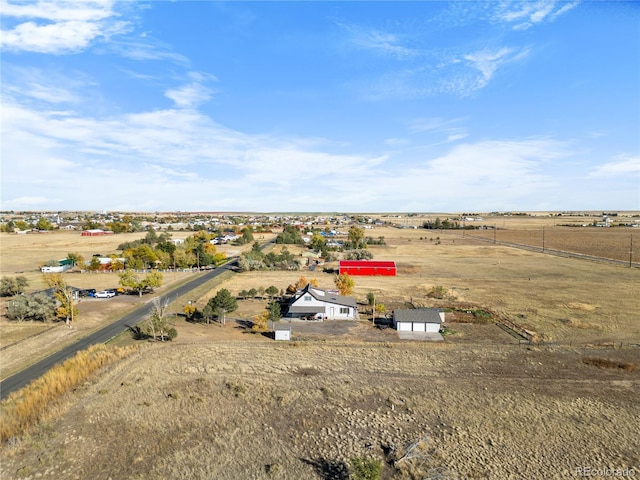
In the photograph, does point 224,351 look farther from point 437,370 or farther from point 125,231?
point 125,231

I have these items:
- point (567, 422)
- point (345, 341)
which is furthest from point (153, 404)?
point (567, 422)

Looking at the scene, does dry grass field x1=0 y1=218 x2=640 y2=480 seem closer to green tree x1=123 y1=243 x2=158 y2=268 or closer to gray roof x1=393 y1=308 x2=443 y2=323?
gray roof x1=393 y1=308 x2=443 y2=323

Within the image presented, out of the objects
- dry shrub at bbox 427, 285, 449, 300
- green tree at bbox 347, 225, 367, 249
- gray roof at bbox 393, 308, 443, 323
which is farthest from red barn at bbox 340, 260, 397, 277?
green tree at bbox 347, 225, 367, 249

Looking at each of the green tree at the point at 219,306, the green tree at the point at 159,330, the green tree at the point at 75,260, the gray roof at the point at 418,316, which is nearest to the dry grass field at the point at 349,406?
the green tree at the point at 159,330

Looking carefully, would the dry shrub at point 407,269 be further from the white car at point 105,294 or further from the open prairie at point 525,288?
the white car at point 105,294

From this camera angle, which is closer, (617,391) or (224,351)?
(617,391)

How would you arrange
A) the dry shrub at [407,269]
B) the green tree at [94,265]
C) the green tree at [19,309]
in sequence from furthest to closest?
the dry shrub at [407,269]
the green tree at [94,265]
the green tree at [19,309]

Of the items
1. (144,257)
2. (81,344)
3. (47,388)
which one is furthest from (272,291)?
(144,257)
